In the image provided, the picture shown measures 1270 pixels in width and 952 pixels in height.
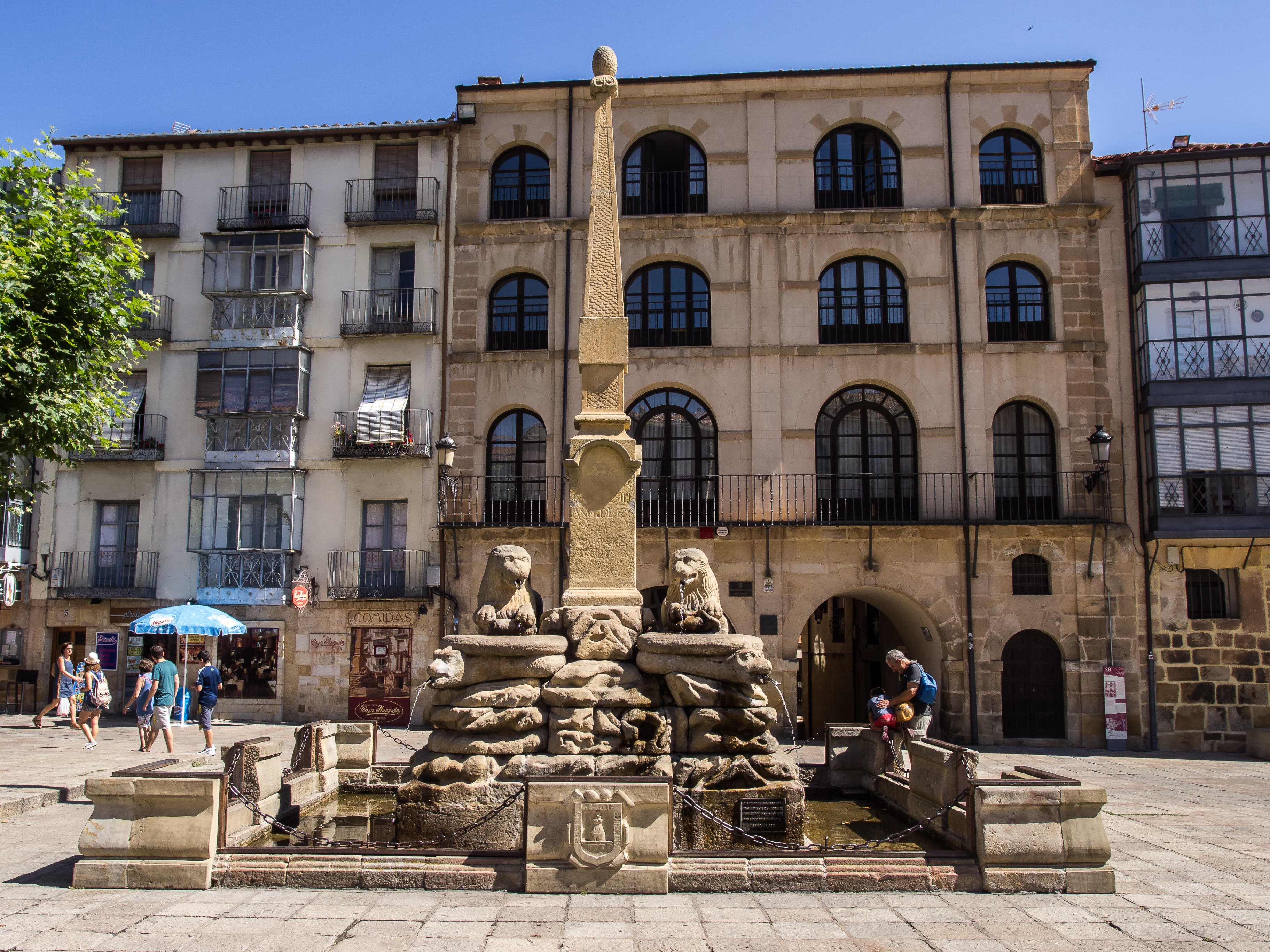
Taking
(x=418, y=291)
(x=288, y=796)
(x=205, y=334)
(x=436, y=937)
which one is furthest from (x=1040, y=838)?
(x=205, y=334)

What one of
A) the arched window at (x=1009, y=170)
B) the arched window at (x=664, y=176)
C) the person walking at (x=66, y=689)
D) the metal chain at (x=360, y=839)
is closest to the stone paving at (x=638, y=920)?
the metal chain at (x=360, y=839)

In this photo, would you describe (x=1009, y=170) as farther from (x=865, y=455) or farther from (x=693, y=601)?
(x=693, y=601)

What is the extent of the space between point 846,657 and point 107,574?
57.6 ft

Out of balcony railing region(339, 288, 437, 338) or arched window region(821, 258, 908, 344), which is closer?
→ arched window region(821, 258, 908, 344)

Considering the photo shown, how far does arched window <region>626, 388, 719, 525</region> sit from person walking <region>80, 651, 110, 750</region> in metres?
10.3

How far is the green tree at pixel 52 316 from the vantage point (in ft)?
42.7

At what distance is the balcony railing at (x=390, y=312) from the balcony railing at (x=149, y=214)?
15.0 feet

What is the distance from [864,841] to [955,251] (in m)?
15.0

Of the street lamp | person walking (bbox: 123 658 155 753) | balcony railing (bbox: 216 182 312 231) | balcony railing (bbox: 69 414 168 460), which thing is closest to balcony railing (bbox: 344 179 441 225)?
balcony railing (bbox: 216 182 312 231)

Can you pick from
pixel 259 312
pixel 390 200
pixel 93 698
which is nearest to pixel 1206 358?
pixel 390 200

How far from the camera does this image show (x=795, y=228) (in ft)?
66.8

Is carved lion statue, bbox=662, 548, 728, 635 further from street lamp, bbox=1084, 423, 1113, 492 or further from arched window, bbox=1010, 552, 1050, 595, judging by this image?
arched window, bbox=1010, 552, 1050, 595

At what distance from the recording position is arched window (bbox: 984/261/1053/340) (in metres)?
20.2

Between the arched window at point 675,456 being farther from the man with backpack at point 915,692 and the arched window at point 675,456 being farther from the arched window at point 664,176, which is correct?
the man with backpack at point 915,692
